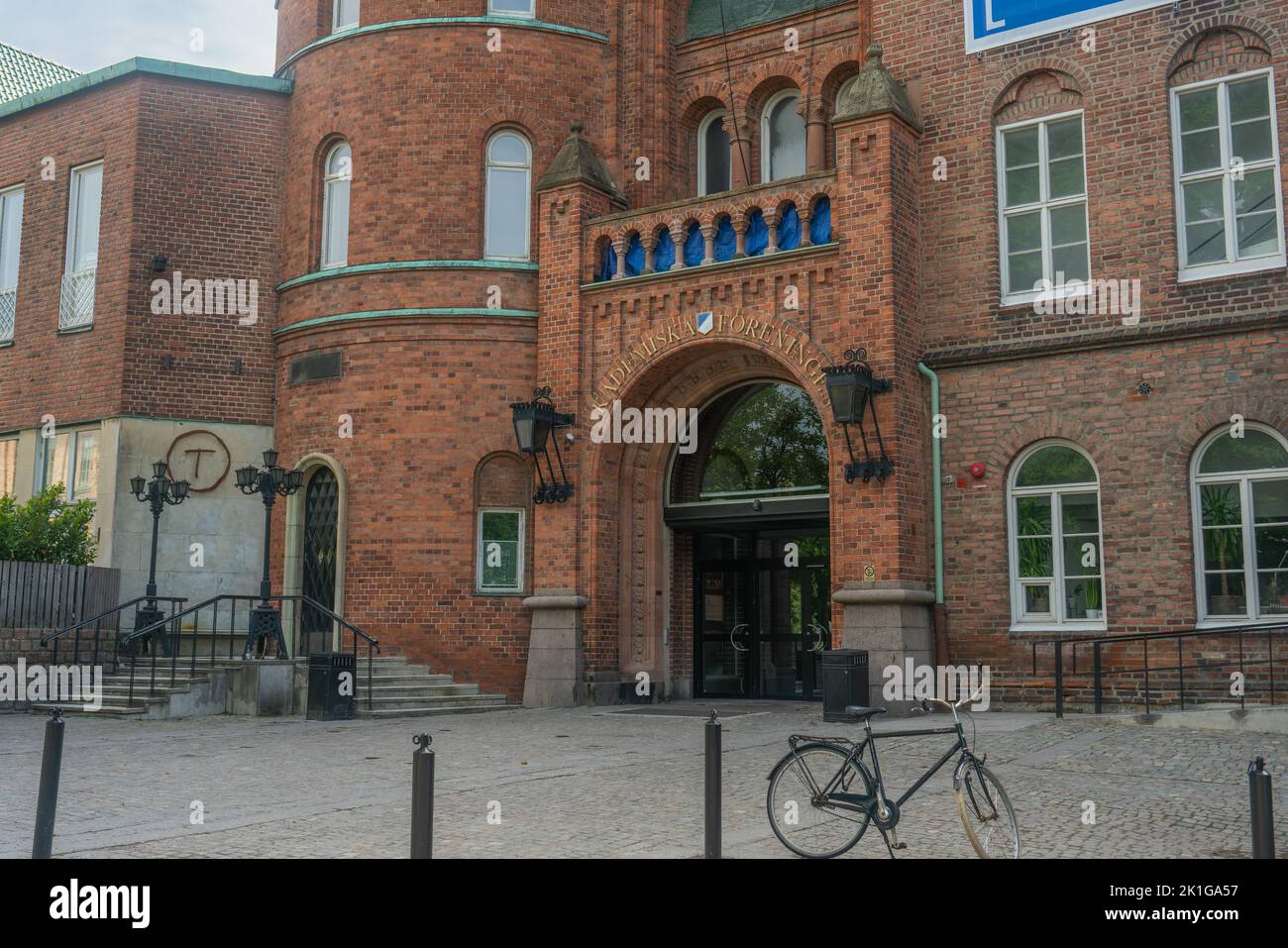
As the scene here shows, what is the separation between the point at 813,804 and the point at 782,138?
49.0ft

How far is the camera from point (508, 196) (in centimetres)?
2055

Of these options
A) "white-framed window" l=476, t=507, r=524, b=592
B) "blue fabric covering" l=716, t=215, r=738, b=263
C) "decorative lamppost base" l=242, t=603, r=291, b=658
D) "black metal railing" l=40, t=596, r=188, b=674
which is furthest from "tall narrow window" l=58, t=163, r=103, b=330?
"blue fabric covering" l=716, t=215, r=738, b=263

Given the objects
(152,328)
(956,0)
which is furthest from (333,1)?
(956,0)

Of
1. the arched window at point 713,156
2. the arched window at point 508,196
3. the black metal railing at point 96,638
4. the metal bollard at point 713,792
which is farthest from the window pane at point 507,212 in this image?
the metal bollard at point 713,792

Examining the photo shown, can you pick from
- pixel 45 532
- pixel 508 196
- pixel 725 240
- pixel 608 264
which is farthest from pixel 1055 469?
pixel 45 532

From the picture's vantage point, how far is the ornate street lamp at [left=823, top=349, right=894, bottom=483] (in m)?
15.9

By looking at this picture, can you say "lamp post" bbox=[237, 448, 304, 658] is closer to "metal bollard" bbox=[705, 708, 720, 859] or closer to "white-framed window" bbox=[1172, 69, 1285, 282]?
"metal bollard" bbox=[705, 708, 720, 859]

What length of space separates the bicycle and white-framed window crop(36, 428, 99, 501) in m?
16.3

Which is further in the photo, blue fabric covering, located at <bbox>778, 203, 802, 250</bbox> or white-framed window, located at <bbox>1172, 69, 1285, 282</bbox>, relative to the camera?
blue fabric covering, located at <bbox>778, 203, 802, 250</bbox>

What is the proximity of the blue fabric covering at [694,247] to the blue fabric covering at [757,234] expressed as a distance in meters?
0.75

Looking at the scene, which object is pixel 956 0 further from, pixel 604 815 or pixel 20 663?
pixel 20 663

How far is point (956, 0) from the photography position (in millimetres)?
17516

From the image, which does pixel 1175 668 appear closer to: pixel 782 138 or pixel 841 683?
pixel 841 683

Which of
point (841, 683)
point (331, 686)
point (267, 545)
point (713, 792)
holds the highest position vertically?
point (267, 545)
